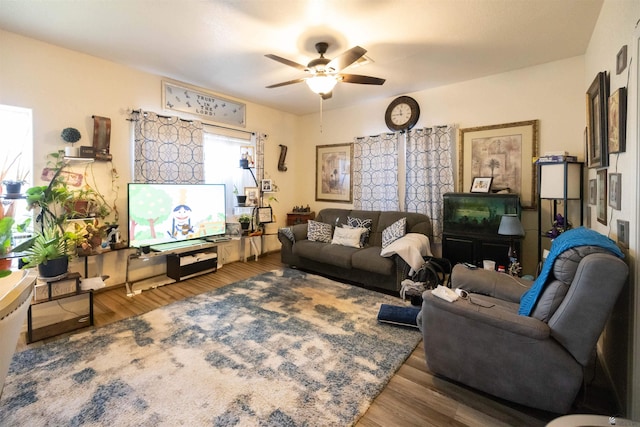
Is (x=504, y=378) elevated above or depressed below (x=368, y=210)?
below

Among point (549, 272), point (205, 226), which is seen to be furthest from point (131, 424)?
point (205, 226)

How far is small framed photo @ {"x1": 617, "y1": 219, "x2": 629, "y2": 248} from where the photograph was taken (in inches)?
64.0

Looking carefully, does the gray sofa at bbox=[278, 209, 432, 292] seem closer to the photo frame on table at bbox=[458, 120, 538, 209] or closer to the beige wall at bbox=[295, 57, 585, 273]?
the photo frame on table at bbox=[458, 120, 538, 209]

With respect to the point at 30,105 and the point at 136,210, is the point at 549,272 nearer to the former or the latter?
the point at 136,210

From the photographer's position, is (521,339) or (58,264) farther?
(58,264)

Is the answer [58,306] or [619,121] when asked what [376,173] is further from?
[58,306]

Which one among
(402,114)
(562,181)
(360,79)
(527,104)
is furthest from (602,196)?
(402,114)

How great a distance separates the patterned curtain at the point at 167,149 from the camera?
3598mm

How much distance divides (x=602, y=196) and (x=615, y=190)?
0.50m

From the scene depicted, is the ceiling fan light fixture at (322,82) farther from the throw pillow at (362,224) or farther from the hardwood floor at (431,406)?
the hardwood floor at (431,406)

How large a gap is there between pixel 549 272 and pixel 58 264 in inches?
149

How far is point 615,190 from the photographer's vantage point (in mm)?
1816

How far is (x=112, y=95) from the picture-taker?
343cm

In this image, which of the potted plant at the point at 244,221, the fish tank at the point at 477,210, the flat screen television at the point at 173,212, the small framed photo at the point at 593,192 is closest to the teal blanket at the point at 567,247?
the small framed photo at the point at 593,192
